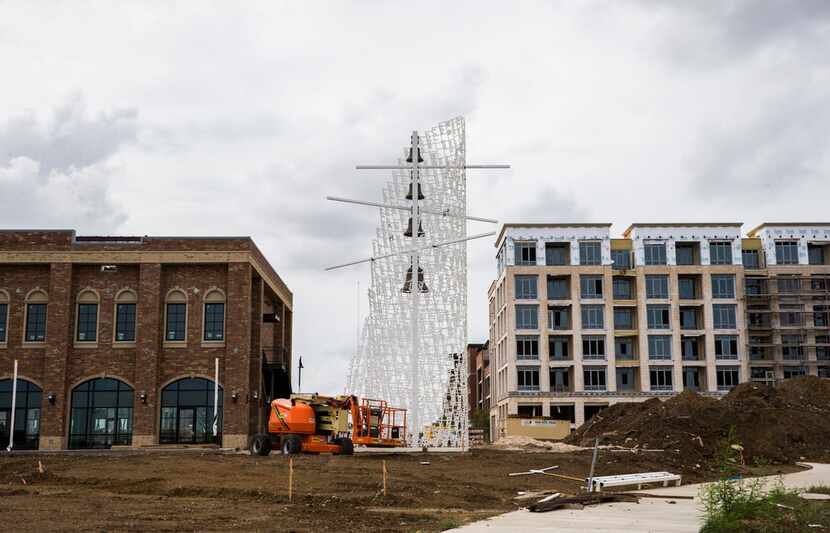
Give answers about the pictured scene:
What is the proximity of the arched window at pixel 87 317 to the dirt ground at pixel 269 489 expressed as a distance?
1123 cm

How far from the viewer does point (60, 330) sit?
49594 millimetres

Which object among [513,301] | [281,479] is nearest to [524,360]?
[513,301]

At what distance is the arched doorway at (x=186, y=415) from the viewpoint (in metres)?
49.7

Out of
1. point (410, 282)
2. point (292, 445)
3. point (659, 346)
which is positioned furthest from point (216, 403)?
point (659, 346)

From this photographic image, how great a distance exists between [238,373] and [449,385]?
49.3ft

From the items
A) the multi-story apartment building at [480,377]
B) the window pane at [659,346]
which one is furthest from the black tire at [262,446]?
the multi-story apartment building at [480,377]

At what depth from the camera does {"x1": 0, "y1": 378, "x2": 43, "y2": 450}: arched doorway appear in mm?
49503

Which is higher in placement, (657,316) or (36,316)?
(657,316)

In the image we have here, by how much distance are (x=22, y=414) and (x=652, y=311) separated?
203 feet

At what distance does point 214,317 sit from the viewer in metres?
50.8

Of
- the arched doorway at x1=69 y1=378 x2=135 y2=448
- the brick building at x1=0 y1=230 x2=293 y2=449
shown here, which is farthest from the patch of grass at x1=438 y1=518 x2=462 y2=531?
the arched doorway at x1=69 y1=378 x2=135 y2=448

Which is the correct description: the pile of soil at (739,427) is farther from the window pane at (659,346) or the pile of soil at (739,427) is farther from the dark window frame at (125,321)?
the window pane at (659,346)

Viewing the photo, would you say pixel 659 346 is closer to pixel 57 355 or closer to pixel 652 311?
pixel 652 311

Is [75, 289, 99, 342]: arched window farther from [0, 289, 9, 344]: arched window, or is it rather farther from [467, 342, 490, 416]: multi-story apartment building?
[467, 342, 490, 416]: multi-story apartment building
